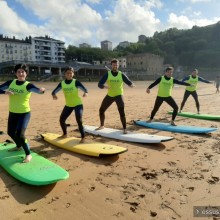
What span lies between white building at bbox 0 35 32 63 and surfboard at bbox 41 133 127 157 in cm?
8200

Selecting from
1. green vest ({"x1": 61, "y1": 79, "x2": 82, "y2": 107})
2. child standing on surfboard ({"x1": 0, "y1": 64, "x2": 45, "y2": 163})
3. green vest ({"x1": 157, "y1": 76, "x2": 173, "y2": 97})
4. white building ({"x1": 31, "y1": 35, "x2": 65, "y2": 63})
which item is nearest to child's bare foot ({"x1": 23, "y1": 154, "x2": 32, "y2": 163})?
child standing on surfboard ({"x1": 0, "y1": 64, "x2": 45, "y2": 163})

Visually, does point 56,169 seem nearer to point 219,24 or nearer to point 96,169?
point 96,169

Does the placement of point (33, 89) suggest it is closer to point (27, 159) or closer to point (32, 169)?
point (27, 159)

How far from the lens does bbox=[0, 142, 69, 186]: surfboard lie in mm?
4039

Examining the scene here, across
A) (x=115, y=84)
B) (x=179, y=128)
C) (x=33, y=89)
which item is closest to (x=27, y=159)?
(x=33, y=89)

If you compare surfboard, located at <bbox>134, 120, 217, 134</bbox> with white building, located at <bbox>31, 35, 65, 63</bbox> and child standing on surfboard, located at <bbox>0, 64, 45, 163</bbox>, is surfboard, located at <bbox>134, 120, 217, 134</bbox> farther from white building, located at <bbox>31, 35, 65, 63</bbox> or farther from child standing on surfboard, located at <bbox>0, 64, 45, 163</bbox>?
white building, located at <bbox>31, 35, 65, 63</bbox>

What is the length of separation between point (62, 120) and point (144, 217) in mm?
3872

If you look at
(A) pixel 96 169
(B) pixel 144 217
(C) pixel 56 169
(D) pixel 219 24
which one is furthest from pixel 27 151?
(D) pixel 219 24

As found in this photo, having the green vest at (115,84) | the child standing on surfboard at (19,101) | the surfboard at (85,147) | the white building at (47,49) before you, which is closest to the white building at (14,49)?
the white building at (47,49)

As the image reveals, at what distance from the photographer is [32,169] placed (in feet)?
14.7

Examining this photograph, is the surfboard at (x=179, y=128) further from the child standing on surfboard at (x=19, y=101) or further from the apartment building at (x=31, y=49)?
the apartment building at (x=31, y=49)

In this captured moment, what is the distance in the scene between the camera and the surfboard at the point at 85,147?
5.46 meters

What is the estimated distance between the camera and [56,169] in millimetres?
4402

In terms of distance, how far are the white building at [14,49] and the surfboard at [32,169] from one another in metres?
83.2
